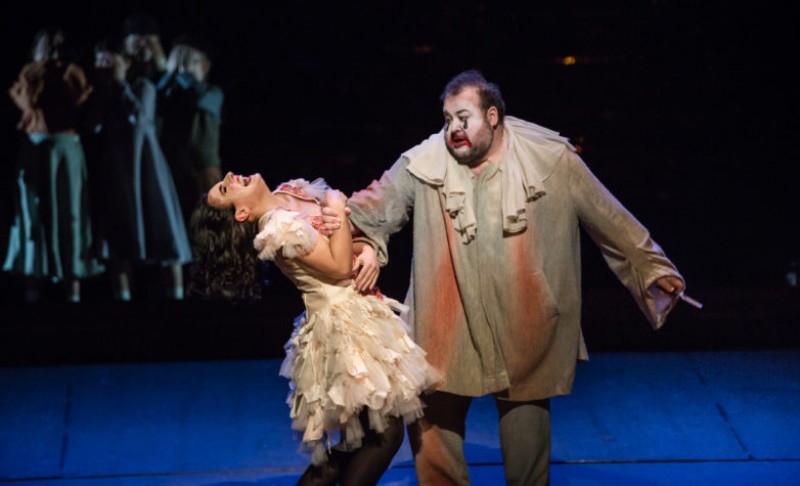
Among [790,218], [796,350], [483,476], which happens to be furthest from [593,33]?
[483,476]

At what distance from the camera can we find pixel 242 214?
127 inches

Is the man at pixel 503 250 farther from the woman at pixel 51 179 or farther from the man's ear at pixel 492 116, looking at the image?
the woman at pixel 51 179

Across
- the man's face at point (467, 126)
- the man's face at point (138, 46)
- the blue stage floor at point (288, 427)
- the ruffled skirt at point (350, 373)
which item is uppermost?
the man's face at point (138, 46)

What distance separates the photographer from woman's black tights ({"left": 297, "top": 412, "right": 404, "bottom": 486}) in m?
3.23

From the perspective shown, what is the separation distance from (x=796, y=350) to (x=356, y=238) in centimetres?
296

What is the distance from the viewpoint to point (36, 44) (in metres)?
5.90

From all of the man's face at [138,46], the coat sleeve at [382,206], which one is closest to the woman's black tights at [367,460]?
the coat sleeve at [382,206]

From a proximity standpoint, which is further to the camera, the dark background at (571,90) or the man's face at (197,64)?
the man's face at (197,64)

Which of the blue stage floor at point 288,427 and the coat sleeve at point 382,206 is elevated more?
the coat sleeve at point 382,206

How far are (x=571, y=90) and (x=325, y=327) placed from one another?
304 cm

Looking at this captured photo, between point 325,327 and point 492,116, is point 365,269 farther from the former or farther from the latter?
point 492,116

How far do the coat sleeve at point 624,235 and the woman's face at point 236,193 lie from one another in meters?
0.86

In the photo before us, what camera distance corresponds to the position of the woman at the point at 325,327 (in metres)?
3.14

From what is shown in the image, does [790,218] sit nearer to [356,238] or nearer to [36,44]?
[356,238]
